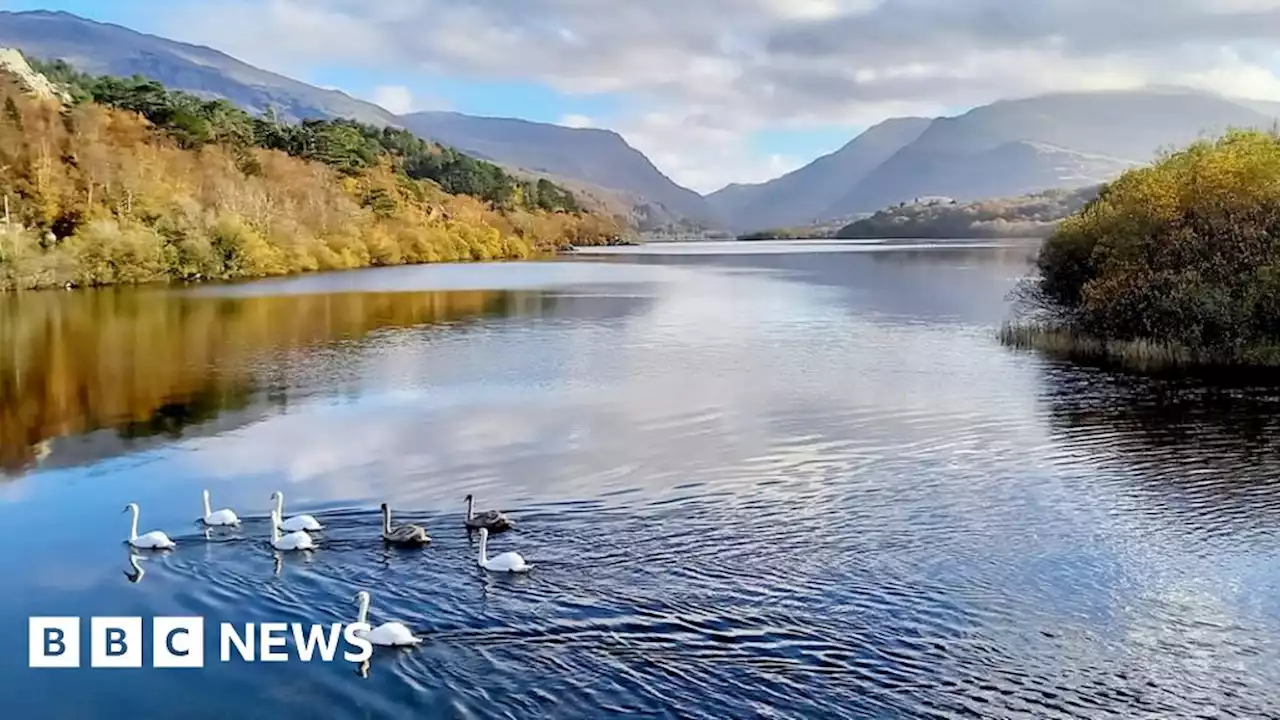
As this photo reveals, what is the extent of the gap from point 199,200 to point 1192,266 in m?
74.8

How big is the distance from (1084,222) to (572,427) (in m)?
25.1

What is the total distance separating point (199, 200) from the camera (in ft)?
290

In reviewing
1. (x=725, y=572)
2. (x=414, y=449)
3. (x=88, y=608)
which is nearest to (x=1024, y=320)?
(x=414, y=449)

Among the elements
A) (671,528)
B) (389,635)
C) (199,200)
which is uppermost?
(199,200)

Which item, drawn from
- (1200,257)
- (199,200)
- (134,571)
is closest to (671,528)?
(134,571)

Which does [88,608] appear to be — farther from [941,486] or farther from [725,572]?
[941,486]

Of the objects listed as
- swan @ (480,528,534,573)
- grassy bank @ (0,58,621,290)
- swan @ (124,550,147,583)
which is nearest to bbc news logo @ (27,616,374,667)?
swan @ (124,550,147,583)

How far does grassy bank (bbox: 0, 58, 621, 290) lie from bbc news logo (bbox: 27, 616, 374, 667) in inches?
2340

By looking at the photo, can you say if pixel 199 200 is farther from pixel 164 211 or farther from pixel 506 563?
pixel 506 563

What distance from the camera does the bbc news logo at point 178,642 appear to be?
40.7ft

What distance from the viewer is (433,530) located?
1694 centimetres

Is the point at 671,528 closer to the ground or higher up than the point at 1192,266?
closer to the ground

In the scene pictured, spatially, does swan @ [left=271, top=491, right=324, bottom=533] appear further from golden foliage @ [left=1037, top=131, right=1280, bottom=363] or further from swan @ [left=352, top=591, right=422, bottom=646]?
golden foliage @ [left=1037, top=131, right=1280, bottom=363]

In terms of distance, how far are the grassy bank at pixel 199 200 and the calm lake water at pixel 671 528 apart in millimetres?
36836
